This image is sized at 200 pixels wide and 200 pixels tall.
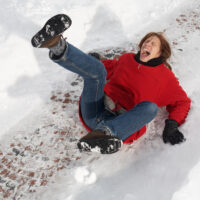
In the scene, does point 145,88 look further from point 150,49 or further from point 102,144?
point 102,144

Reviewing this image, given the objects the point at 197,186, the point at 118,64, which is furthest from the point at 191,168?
the point at 118,64

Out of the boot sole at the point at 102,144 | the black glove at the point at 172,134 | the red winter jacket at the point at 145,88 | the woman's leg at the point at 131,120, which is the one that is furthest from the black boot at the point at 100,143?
the black glove at the point at 172,134

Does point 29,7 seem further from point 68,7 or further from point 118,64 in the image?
point 118,64

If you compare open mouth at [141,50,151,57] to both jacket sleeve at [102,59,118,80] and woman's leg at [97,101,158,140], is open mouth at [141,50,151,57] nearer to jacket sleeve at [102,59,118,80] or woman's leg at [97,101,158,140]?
jacket sleeve at [102,59,118,80]

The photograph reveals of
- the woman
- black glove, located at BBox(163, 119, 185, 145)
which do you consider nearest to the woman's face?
the woman

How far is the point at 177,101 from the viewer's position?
2.23 meters

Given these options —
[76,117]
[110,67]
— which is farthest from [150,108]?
[76,117]

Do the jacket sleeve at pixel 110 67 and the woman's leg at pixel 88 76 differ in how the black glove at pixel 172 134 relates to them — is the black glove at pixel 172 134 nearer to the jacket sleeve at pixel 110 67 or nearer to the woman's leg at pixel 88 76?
the woman's leg at pixel 88 76

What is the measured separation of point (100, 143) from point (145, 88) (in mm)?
772

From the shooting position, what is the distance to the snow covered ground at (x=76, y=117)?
198 cm

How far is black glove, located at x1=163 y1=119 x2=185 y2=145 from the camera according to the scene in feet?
6.94

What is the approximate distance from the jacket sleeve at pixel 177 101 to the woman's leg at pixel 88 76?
2.27ft

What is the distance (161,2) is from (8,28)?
8.67 ft

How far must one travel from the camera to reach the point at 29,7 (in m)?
3.45
